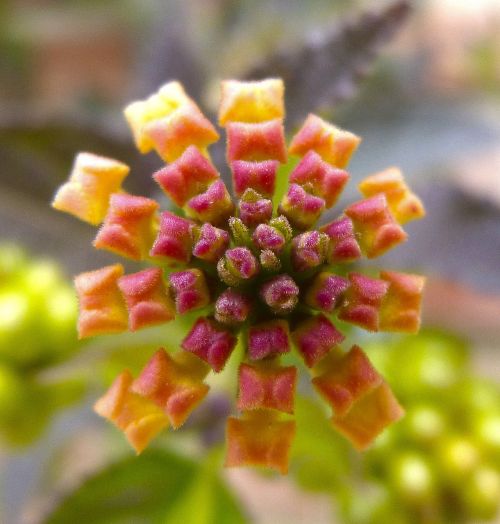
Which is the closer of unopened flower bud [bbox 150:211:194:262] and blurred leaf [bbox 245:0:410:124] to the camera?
unopened flower bud [bbox 150:211:194:262]

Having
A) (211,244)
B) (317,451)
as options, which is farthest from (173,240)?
(317,451)

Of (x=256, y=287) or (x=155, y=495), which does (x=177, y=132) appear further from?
(x=155, y=495)

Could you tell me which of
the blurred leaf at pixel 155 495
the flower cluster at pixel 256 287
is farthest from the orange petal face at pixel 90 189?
the blurred leaf at pixel 155 495

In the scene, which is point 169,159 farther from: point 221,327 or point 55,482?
point 55,482

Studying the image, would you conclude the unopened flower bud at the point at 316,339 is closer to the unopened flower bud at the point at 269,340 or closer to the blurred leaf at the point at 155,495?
the unopened flower bud at the point at 269,340

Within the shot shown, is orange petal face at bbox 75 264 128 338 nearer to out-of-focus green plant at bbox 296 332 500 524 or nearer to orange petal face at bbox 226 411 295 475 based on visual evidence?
orange petal face at bbox 226 411 295 475

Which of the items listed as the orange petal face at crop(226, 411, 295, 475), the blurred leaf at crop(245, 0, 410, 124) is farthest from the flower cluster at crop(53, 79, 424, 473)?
the blurred leaf at crop(245, 0, 410, 124)
